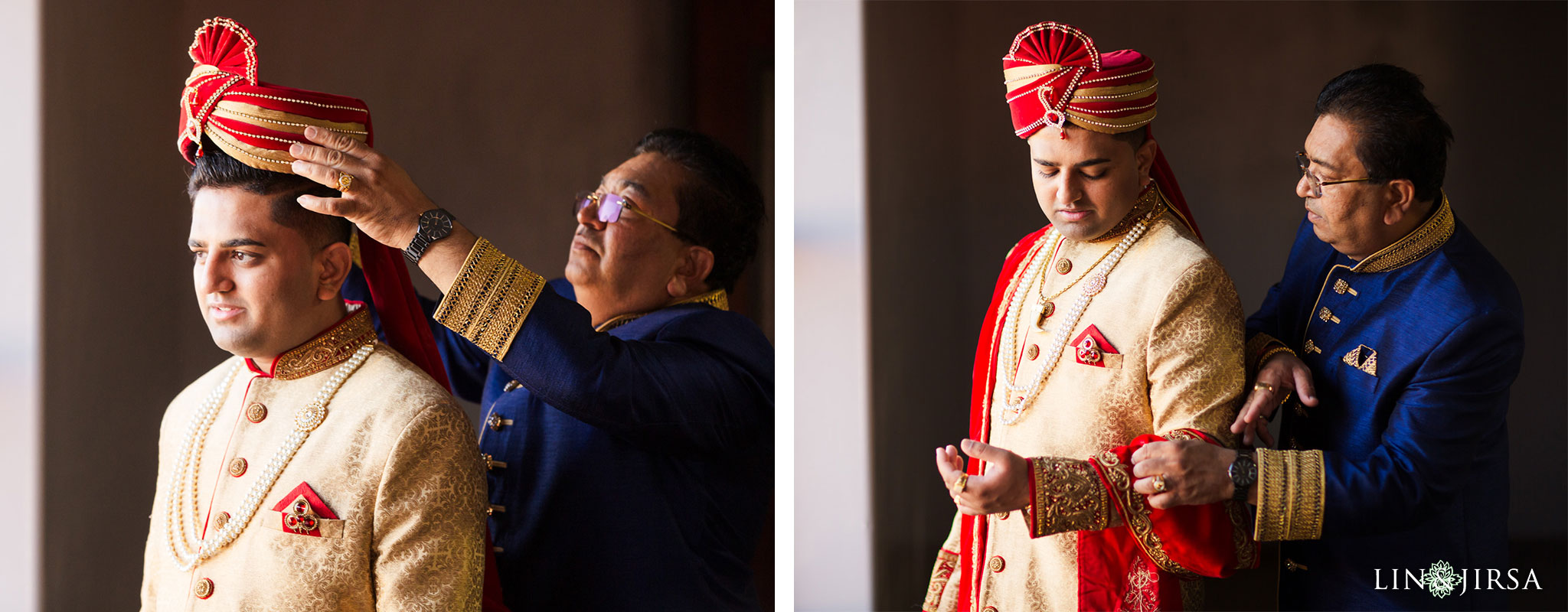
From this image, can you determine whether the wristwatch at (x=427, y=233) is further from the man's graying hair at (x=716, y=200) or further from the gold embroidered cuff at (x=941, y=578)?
the gold embroidered cuff at (x=941, y=578)

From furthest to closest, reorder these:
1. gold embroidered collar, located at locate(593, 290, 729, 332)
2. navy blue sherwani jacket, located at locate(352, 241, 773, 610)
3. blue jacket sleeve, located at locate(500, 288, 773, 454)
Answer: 1. gold embroidered collar, located at locate(593, 290, 729, 332)
2. navy blue sherwani jacket, located at locate(352, 241, 773, 610)
3. blue jacket sleeve, located at locate(500, 288, 773, 454)

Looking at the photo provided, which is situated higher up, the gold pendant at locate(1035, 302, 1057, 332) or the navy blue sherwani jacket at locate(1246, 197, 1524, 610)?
the gold pendant at locate(1035, 302, 1057, 332)

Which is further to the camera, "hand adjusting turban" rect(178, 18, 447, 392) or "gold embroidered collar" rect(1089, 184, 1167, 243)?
"gold embroidered collar" rect(1089, 184, 1167, 243)

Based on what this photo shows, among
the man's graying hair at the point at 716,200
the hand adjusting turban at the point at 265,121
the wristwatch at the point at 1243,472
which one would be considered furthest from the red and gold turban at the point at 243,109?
the wristwatch at the point at 1243,472

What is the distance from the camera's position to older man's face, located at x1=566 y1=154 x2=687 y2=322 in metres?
1.97

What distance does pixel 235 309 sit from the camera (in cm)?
163

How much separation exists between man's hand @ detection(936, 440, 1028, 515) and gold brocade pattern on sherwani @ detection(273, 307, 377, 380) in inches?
35.5

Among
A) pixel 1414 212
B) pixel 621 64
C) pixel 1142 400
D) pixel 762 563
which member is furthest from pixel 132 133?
pixel 1414 212

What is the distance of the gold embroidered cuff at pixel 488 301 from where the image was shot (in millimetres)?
1621

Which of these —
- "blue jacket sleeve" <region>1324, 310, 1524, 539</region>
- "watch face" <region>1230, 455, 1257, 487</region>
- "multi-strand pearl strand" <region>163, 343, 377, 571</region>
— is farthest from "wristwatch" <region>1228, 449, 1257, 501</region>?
"multi-strand pearl strand" <region>163, 343, 377, 571</region>

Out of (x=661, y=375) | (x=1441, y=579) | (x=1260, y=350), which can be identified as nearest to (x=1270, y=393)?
(x=1260, y=350)

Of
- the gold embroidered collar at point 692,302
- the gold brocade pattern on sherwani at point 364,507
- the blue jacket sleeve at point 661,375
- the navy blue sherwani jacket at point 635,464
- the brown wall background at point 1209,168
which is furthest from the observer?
the brown wall background at point 1209,168

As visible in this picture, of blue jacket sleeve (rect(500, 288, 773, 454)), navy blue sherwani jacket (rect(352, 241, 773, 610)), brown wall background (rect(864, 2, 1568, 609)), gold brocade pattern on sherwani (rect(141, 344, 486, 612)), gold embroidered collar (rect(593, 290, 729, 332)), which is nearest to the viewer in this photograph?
gold brocade pattern on sherwani (rect(141, 344, 486, 612))

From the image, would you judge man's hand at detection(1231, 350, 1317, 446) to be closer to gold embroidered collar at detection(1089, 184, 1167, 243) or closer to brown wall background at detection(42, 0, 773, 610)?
gold embroidered collar at detection(1089, 184, 1167, 243)
